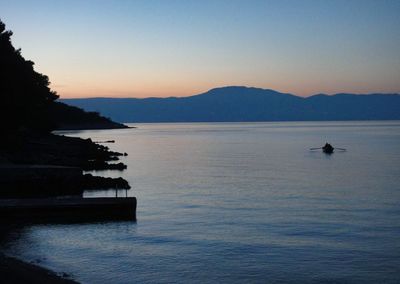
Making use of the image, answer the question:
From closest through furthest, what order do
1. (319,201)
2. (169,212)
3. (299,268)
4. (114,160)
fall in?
(299,268) → (169,212) → (319,201) → (114,160)

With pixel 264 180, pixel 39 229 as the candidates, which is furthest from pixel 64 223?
pixel 264 180

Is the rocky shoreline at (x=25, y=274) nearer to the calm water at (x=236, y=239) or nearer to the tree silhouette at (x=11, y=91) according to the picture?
the calm water at (x=236, y=239)

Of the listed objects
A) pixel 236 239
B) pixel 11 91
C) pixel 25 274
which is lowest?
pixel 236 239

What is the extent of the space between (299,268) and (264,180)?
31250 millimetres

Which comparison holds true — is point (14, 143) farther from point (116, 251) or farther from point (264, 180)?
point (116, 251)

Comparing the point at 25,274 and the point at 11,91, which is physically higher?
the point at 11,91

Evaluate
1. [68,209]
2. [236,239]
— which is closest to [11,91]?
[68,209]

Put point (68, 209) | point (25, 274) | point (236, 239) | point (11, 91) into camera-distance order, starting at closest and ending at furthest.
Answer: point (25, 274) < point (236, 239) < point (68, 209) < point (11, 91)

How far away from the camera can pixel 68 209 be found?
1188 inches

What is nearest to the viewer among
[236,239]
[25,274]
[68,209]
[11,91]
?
[25,274]

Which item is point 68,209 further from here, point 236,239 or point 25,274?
point 25,274

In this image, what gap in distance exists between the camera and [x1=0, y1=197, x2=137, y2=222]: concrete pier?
29.3 m

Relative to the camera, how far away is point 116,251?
2261 centimetres

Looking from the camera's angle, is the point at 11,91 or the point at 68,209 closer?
the point at 68,209
